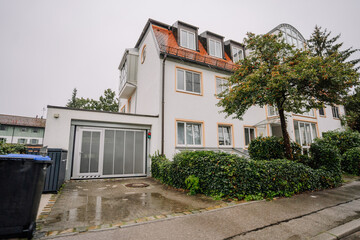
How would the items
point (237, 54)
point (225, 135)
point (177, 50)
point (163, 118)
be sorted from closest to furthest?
point (163, 118), point (177, 50), point (225, 135), point (237, 54)

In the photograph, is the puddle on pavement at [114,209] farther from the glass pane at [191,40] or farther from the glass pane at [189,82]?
the glass pane at [191,40]

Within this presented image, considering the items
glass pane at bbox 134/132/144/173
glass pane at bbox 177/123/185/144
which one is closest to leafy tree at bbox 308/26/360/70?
glass pane at bbox 177/123/185/144

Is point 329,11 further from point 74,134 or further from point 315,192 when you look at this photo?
point 74,134

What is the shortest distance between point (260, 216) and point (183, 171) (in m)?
3.00

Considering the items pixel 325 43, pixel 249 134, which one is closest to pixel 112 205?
pixel 249 134

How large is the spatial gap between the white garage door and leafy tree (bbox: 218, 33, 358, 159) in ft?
17.1

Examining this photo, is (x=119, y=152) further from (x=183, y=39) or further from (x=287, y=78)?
(x=183, y=39)

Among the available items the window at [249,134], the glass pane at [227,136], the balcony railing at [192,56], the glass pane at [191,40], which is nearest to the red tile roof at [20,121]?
→ the glass pane at [191,40]

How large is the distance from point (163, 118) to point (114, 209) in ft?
20.0

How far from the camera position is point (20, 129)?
42938 millimetres

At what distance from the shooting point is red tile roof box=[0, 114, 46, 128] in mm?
41316

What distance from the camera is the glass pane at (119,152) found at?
9.02 m

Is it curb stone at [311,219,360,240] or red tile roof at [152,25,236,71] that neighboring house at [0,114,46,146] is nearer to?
red tile roof at [152,25,236,71]

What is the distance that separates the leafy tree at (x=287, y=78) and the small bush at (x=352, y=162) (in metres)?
5.03
